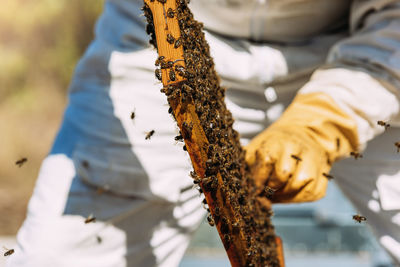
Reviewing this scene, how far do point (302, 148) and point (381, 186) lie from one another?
425 millimetres

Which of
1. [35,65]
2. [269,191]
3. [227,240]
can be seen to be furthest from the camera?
[35,65]

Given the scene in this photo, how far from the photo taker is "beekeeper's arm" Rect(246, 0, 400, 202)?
1.24 meters

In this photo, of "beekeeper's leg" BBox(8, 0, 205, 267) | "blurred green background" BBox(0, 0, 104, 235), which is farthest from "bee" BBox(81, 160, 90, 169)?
"blurred green background" BBox(0, 0, 104, 235)

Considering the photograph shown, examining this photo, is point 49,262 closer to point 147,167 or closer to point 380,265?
point 147,167

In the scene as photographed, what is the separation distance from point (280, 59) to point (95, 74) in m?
0.63

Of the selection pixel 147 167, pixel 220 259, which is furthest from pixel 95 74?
pixel 220 259

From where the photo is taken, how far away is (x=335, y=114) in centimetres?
137

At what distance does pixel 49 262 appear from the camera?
1436mm

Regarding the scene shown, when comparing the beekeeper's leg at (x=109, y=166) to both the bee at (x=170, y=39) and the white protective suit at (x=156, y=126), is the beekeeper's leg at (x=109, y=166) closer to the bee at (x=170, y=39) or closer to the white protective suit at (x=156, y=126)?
the white protective suit at (x=156, y=126)

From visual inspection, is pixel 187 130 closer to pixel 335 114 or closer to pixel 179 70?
pixel 179 70

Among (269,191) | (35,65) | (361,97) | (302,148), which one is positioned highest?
(361,97)

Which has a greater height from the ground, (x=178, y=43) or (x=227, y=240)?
(x=178, y=43)

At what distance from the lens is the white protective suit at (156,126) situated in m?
1.43

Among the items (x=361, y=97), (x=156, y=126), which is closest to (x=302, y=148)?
(x=361, y=97)
